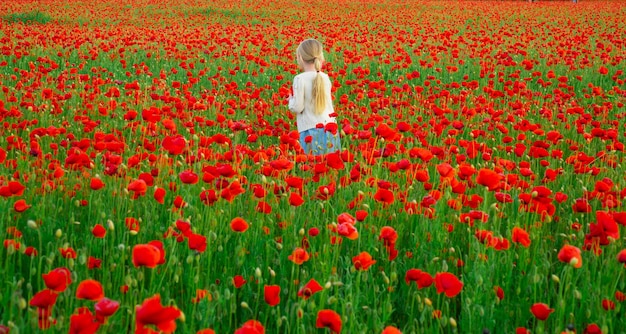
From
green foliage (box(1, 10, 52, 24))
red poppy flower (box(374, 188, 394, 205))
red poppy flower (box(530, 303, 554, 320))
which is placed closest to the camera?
red poppy flower (box(530, 303, 554, 320))

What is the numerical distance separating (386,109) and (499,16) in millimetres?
16694

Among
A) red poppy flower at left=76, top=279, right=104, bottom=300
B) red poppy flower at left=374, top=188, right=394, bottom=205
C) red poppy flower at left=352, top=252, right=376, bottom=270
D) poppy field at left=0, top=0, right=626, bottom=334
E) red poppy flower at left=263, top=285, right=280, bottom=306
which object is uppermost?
red poppy flower at left=76, top=279, right=104, bottom=300

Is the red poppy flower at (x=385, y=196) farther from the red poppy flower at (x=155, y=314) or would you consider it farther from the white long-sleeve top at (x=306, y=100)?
the white long-sleeve top at (x=306, y=100)

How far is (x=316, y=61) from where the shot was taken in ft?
18.2

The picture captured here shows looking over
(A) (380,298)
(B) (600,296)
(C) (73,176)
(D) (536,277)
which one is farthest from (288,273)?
(C) (73,176)

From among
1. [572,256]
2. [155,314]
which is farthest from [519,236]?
[155,314]

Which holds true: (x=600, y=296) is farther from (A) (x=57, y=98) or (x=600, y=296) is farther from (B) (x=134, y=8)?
(B) (x=134, y=8)

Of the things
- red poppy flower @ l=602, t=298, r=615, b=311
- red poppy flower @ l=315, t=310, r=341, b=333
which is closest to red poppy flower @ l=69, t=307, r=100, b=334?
red poppy flower @ l=315, t=310, r=341, b=333

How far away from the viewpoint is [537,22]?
19.3 m

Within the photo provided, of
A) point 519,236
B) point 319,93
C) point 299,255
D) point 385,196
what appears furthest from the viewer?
point 319,93

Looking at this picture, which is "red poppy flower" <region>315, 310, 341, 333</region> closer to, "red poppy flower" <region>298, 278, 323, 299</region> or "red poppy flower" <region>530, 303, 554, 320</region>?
"red poppy flower" <region>298, 278, 323, 299</region>

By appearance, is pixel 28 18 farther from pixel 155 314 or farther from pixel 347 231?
pixel 155 314

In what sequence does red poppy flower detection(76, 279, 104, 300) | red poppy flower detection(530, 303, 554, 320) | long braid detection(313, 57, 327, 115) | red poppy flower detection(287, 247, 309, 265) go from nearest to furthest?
red poppy flower detection(76, 279, 104, 300) < red poppy flower detection(530, 303, 554, 320) < red poppy flower detection(287, 247, 309, 265) < long braid detection(313, 57, 327, 115)

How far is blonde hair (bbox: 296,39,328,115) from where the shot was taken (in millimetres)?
5473
